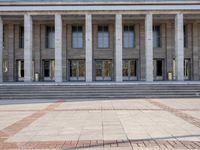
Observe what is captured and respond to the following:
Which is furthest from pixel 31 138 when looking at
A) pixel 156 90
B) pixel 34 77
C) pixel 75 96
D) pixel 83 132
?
pixel 34 77

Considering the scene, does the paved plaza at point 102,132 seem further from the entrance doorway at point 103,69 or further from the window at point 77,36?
the window at point 77,36

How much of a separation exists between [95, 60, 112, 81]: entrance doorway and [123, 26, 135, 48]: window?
306 cm

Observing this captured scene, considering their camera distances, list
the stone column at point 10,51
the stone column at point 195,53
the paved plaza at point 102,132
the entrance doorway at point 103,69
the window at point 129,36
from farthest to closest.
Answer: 1. the entrance doorway at point 103,69
2. the window at point 129,36
3. the stone column at point 10,51
4. the stone column at point 195,53
5. the paved plaza at point 102,132

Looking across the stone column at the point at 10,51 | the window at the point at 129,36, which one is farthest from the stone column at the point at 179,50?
the stone column at the point at 10,51

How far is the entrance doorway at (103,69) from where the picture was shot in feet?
115

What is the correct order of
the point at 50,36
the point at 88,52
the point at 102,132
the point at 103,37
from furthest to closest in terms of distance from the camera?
the point at 50,36
the point at 103,37
the point at 88,52
the point at 102,132

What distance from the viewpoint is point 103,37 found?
35.0 meters

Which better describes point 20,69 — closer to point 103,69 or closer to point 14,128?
point 103,69

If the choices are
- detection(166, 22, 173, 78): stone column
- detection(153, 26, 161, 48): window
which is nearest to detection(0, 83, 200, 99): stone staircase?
detection(166, 22, 173, 78): stone column

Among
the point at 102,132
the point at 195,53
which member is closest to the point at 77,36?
the point at 195,53

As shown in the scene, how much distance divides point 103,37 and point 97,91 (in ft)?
42.4

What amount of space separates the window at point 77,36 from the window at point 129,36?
17.7 feet

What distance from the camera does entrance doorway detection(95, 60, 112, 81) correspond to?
3514 cm

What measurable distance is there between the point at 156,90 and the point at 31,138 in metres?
17.1
